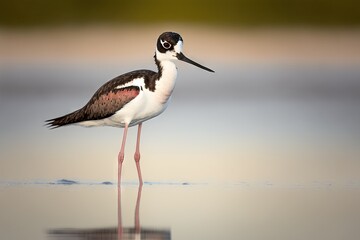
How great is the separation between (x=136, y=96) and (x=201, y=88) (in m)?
5.05

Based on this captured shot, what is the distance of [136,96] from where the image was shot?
35.6 ft

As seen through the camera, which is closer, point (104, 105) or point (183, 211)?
point (183, 211)

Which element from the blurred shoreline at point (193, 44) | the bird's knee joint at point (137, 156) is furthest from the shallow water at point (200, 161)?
the blurred shoreline at point (193, 44)

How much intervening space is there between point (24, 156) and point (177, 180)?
5.30 ft

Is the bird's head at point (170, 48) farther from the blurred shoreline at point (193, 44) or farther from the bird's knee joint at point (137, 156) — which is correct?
the blurred shoreline at point (193, 44)

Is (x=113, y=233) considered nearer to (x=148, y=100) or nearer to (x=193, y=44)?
(x=148, y=100)

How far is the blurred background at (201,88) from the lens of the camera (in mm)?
10750

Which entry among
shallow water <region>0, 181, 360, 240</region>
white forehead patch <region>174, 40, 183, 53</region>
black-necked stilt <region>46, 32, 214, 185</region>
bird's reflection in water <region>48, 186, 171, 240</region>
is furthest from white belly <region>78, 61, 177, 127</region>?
bird's reflection in water <region>48, 186, 171, 240</region>

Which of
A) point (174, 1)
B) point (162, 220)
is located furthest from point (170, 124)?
point (174, 1)

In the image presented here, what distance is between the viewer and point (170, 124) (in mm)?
12906

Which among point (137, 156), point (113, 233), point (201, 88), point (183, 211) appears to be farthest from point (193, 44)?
point (113, 233)

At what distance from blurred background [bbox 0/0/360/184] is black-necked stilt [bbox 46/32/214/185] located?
34cm

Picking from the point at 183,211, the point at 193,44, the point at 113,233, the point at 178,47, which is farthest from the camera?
the point at 193,44

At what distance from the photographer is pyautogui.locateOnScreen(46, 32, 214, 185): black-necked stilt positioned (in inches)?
427
